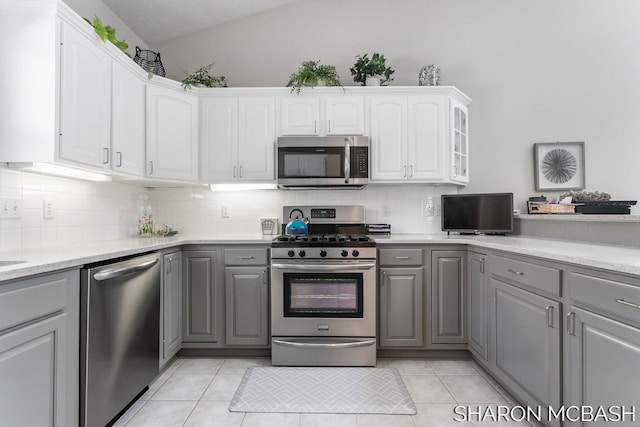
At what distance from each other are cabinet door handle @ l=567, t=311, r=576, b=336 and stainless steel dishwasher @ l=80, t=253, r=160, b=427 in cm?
226

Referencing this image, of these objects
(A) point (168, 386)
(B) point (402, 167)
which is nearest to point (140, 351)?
(A) point (168, 386)

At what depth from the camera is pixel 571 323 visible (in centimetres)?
150

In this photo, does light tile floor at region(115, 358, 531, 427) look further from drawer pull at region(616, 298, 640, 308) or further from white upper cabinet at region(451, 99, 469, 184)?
white upper cabinet at region(451, 99, 469, 184)

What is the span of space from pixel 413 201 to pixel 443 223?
384mm

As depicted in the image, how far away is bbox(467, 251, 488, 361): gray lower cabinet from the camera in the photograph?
2342 millimetres

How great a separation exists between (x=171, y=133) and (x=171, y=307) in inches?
57.3

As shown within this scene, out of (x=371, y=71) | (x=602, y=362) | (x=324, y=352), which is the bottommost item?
(x=324, y=352)

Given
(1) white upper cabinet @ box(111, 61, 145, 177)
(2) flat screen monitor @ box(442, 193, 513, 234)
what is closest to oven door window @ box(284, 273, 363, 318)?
(2) flat screen monitor @ box(442, 193, 513, 234)

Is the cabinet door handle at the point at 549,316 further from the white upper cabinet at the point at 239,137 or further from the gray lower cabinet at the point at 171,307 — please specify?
the gray lower cabinet at the point at 171,307

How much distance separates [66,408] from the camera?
1431 millimetres

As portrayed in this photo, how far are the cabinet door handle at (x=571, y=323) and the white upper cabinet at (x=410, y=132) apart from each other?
5.61 feet

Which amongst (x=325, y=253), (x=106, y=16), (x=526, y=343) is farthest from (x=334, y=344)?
(x=106, y=16)

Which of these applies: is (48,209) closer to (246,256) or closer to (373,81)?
(246,256)

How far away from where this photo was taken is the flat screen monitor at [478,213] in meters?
2.82
